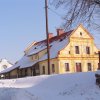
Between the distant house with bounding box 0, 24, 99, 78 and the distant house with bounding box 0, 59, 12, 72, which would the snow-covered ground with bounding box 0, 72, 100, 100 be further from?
the distant house with bounding box 0, 59, 12, 72

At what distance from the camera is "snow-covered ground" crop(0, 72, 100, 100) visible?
1652cm

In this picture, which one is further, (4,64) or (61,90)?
(4,64)

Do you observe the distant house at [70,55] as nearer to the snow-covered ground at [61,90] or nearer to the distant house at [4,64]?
the distant house at [4,64]

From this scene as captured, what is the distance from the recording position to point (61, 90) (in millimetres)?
20359

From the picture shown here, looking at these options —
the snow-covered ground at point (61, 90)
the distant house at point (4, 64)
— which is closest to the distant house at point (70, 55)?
the distant house at point (4, 64)

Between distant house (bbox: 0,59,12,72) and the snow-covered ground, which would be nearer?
the snow-covered ground

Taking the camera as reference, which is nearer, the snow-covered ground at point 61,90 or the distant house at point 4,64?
the snow-covered ground at point 61,90

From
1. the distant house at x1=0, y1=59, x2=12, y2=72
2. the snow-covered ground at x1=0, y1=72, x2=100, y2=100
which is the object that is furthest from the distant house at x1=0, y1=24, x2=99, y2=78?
the snow-covered ground at x1=0, y1=72, x2=100, y2=100

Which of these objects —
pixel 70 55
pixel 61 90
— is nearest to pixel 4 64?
pixel 70 55

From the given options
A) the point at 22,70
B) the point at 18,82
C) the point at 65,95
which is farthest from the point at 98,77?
the point at 22,70

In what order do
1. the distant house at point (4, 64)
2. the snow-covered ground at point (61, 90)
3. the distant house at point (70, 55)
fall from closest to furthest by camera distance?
the snow-covered ground at point (61, 90), the distant house at point (70, 55), the distant house at point (4, 64)

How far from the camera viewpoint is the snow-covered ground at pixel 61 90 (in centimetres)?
1652

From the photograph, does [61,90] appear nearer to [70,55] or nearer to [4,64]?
[70,55]

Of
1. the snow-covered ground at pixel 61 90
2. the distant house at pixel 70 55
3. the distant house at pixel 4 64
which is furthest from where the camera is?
the distant house at pixel 4 64
